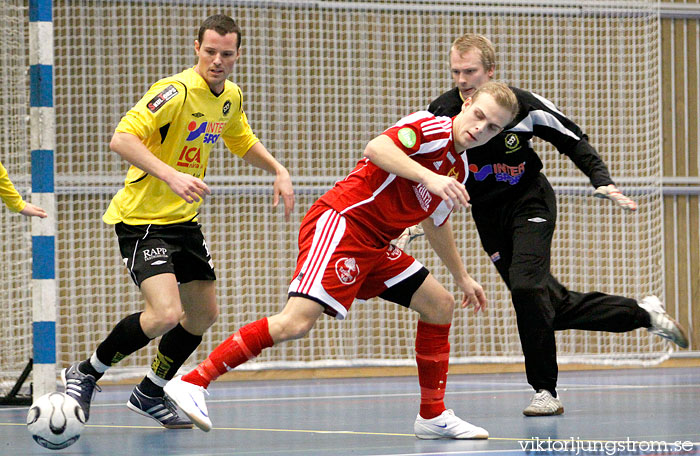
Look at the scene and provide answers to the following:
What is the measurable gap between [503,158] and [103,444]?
2.22 meters

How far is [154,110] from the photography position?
4.36 m

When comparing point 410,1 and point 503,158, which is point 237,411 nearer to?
point 503,158

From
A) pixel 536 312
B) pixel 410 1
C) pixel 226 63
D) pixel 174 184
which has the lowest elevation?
pixel 536 312

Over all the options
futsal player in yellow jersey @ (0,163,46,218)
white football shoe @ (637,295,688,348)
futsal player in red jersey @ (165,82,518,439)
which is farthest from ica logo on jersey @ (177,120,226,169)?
white football shoe @ (637,295,688,348)

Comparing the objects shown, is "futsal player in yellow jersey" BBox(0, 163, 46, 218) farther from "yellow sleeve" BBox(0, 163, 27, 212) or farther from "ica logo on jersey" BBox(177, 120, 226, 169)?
"ica logo on jersey" BBox(177, 120, 226, 169)

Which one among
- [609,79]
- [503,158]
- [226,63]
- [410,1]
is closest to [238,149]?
[226,63]

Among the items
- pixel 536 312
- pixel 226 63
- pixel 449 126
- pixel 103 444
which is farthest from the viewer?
pixel 536 312

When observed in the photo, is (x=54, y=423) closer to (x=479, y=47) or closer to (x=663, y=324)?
(x=479, y=47)

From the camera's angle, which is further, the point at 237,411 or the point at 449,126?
the point at 237,411

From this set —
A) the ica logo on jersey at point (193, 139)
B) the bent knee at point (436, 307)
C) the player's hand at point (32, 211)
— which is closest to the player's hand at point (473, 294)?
the bent knee at point (436, 307)

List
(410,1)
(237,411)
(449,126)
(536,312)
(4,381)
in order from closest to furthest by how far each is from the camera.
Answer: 1. (449,126)
2. (536,312)
3. (237,411)
4. (4,381)
5. (410,1)

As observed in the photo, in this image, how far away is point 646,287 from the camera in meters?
9.38

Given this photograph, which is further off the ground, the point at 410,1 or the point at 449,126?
the point at 410,1

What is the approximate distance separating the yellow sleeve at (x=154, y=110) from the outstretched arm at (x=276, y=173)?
0.53 m
